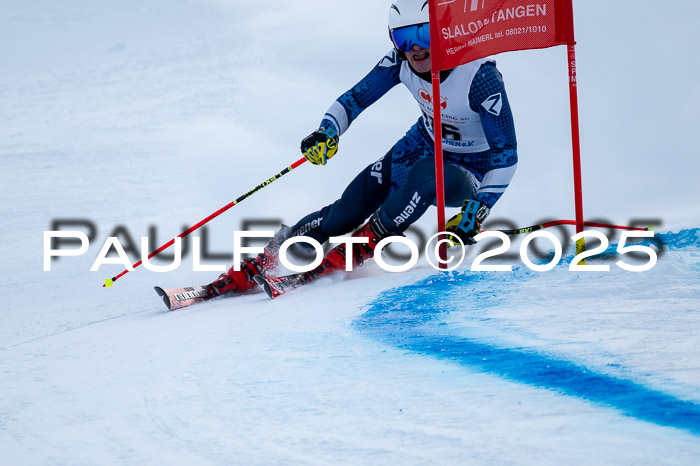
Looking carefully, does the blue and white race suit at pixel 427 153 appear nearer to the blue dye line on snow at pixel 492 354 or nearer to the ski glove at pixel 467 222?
the ski glove at pixel 467 222

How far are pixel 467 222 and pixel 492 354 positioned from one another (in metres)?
1.29

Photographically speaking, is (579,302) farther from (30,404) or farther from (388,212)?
(30,404)

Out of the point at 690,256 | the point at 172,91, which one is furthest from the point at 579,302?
the point at 172,91

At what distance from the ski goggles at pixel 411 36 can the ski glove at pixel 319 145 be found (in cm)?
65

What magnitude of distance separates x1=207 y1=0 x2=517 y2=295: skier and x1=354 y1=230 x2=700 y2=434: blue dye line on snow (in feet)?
1.41

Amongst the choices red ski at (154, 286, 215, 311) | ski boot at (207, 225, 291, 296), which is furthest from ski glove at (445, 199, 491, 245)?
red ski at (154, 286, 215, 311)

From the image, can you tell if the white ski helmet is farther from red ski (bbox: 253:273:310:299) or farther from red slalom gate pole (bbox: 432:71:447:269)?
red ski (bbox: 253:273:310:299)

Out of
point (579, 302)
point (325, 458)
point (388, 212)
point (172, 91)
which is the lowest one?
point (325, 458)

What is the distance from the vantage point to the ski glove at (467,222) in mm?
3975

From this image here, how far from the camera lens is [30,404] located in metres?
2.73

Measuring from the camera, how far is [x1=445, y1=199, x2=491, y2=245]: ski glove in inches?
156

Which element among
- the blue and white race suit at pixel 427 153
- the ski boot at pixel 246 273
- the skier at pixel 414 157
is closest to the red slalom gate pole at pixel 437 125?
the skier at pixel 414 157

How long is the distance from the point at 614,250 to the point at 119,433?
8.78 feet

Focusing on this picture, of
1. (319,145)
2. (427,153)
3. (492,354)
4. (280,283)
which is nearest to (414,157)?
(427,153)
